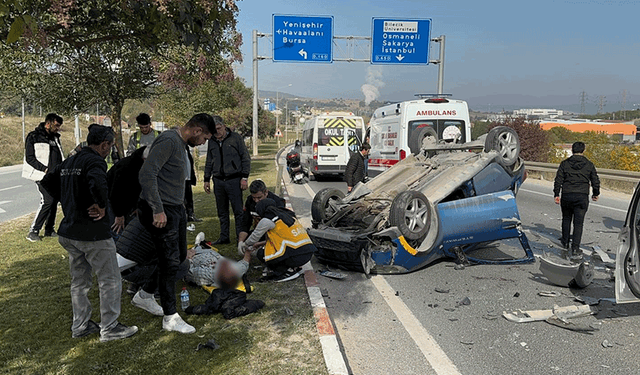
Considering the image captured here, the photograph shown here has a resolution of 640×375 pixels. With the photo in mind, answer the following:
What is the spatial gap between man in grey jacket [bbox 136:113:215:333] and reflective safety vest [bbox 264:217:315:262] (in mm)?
1437

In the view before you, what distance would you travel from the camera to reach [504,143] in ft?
23.4

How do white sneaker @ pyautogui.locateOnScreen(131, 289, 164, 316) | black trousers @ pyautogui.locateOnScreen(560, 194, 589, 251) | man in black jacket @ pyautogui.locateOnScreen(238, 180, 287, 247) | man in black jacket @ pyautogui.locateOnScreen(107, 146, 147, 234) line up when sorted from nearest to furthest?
man in black jacket @ pyautogui.locateOnScreen(107, 146, 147, 234), white sneaker @ pyautogui.locateOnScreen(131, 289, 164, 316), man in black jacket @ pyautogui.locateOnScreen(238, 180, 287, 247), black trousers @ pyautogui.locateOnScreen(560, 194, 589, 251)

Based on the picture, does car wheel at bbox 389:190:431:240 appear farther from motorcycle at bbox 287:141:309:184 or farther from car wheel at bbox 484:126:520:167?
motorcycle at bbox 287:141:309:184

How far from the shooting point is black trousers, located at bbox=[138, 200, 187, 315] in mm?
4047

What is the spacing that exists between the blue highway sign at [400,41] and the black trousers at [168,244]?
1961 cm

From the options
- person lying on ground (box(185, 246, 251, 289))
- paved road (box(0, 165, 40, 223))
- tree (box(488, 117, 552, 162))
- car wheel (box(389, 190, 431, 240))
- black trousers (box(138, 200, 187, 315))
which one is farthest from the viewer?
tree (box(488, 117, 552, 162))

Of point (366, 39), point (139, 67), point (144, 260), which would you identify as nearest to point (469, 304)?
point (144, 260)

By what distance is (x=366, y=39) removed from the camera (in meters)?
22.2

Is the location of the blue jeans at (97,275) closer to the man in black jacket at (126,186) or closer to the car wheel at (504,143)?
the man in black jacket at (126,186)

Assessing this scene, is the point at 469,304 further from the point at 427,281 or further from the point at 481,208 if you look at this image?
the point at 481,208

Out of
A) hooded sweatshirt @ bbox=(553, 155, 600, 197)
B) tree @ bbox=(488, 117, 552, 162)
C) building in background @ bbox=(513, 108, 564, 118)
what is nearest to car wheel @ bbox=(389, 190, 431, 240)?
hooded sweatshirt @ bbox=(553, 155, 600, 197)

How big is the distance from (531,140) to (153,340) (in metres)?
26.3

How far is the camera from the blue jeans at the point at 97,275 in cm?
387

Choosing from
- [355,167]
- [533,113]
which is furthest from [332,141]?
[533,113]
